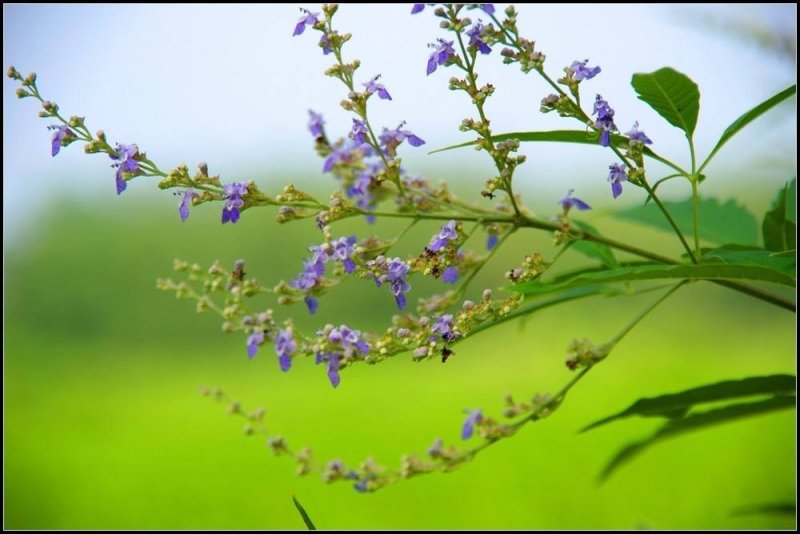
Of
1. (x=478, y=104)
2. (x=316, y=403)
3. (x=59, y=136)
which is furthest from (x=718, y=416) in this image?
(x=316, y=403)

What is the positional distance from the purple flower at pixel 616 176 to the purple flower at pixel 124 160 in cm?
45

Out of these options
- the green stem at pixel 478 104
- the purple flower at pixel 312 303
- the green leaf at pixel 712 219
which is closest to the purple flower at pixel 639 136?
the green stem at pixel 478 104

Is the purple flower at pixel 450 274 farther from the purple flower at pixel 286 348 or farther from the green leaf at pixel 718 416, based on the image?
the green leaf at pixel 718 416

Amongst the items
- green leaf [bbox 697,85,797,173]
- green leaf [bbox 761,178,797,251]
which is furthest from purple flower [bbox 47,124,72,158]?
green leaf [bbox 761,178,797,251]

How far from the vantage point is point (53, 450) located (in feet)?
15.8

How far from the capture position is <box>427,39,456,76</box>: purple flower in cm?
76

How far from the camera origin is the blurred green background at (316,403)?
3.52 m

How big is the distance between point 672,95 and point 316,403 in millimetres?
4396

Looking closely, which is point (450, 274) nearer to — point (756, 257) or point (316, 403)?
point (756, 257)

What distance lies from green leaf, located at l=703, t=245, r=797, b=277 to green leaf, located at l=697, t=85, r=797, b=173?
0.34 ft

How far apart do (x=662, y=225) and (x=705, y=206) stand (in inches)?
3.2

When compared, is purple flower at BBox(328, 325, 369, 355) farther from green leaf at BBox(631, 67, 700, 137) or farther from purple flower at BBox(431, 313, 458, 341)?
green leaf at BBox(631, 67, 700, 137)

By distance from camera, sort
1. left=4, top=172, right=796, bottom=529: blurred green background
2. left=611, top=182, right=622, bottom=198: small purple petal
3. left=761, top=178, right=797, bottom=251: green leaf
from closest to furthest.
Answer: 1. left=611, top=182, right=622, bottom=198: small purple petal
2. left=761, top=178, right=797, bottom=251: green leaf
3. left=4, top=172, right=796, bottom=529: blurred green background

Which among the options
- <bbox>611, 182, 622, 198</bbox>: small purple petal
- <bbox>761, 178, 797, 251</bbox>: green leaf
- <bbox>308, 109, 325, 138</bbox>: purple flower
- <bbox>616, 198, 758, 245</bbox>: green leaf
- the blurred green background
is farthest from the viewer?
the blurred green background
